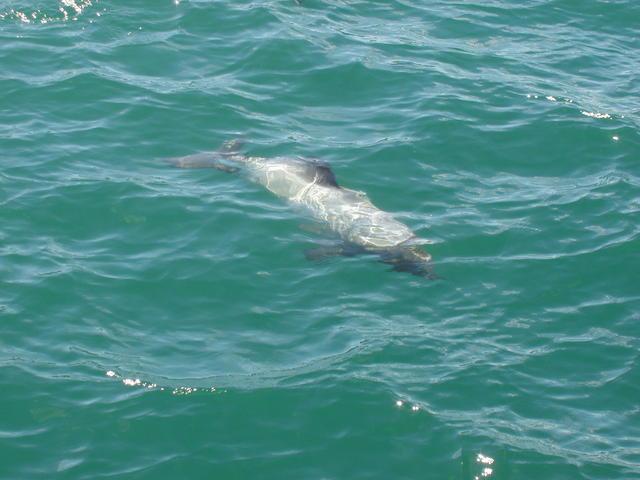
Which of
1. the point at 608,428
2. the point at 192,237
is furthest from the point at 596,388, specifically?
the point at 192,237

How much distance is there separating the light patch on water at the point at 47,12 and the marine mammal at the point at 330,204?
617 cm

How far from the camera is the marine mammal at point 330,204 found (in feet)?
37.0

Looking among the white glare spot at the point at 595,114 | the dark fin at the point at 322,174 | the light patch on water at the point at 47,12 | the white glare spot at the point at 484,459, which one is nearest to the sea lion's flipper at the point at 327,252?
the dark fin at the point at 322,174

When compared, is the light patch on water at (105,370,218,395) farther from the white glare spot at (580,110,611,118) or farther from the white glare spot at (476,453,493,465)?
the white glare spot at (580,110,611,118)

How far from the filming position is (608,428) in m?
8.61

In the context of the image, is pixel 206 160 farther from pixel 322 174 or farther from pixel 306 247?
pixel 306 247

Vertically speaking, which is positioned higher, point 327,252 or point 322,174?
point 322,174

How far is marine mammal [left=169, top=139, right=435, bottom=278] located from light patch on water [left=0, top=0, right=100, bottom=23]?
20.3 ft

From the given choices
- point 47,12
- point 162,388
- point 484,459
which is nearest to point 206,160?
point 162,388

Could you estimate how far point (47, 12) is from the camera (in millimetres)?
17141

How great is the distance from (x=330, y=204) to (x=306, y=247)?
119 cm

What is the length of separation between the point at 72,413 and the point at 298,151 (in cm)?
638

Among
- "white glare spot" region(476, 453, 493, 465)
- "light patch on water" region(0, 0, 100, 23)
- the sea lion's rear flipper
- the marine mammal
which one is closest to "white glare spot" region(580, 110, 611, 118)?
the marine mammal

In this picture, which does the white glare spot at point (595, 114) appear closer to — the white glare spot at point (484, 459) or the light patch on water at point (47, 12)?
the white glare spot at point (484, 459)
